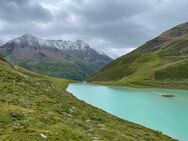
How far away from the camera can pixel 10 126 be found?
2294cm

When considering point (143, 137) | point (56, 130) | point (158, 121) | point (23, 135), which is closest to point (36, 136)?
point (23, 135)

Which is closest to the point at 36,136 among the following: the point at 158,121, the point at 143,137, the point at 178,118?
the point at 143,137

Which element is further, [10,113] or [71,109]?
[71,109]

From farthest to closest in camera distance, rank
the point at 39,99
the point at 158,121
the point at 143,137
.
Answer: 1. the point at 158,121
2. the point at 39,99
3. the point at 143,137

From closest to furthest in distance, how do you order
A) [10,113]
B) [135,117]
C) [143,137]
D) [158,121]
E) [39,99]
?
[10,113]
[143,137]
[39,99]
[158,121]
[135,117]

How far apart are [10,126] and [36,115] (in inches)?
167

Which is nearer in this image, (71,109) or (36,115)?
(36,115)

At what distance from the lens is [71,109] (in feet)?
117

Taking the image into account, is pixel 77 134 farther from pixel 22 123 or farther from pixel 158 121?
pixel 158 121

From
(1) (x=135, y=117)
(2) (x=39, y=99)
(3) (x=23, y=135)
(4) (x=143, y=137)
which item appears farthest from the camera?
(1) (x=135, y=117)

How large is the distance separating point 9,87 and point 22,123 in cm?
1341

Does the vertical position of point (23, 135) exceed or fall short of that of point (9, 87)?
it falls short

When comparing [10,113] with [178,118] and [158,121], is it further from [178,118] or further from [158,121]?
[178,118]

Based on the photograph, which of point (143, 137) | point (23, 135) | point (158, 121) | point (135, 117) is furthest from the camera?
point (135, 117)
